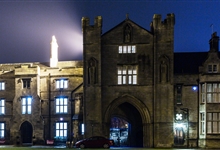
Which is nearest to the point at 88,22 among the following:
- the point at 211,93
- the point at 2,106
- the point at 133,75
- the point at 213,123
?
the point at 133,75

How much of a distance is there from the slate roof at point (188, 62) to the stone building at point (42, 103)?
12954 mm

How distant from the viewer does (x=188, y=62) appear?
52.5 metres

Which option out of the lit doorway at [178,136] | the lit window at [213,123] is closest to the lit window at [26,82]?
the lit doorway at [178,136]

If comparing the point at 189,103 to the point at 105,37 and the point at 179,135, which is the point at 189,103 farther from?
the point at 105,37

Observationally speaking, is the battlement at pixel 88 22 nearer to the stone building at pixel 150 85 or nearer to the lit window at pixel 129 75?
the stone building at pixel 150 85

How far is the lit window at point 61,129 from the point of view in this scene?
54469 millimetres

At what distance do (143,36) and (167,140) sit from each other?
41.0 ft

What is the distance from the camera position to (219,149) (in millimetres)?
43312

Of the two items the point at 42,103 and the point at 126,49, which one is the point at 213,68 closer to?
the point at 126,49

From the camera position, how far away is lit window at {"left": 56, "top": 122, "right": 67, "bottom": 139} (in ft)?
179

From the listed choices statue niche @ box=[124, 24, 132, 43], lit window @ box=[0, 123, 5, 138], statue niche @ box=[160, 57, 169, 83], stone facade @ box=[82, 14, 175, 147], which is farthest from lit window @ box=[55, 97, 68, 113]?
statue niche @ box=[160, 57, 169, 83]

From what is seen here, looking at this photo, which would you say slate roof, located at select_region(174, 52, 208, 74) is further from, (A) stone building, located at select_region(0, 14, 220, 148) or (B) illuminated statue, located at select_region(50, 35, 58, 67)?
(B) illuminated statue, located at select_region(50, 35, 58, 67)

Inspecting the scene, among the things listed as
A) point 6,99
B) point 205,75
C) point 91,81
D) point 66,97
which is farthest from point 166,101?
point 6,99

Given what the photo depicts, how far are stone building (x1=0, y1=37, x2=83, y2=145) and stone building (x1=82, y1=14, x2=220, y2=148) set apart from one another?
670 cm
